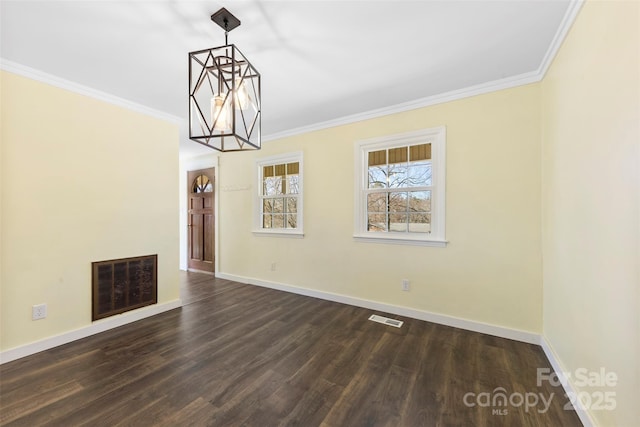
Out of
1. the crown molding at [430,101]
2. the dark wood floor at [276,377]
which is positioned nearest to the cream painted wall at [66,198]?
the dark wood floor at [276,377]

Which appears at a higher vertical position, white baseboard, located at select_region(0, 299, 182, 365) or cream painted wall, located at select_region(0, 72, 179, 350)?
cream painted wall, located at select_region(0, 72, 179, 350)

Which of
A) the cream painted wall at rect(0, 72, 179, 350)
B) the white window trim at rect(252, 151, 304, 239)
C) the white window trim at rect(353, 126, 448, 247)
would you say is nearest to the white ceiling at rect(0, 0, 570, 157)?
the cream painted wall at rect(0, 72, 179, 350)

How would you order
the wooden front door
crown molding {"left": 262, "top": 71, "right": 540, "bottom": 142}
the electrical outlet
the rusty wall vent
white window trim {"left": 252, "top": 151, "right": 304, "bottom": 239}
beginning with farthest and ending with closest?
the wooden front door
white window trim {"left": 252, "top": 151, "right": 304, "bottom": 239}
the rusty wall vent
crown molding {"left": 262, "top": 71, "right": 540, "bottom": 142}
the electrical outlet

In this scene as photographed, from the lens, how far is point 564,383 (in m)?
1.79

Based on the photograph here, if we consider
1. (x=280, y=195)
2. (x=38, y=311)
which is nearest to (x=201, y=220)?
(x=280, y=195)

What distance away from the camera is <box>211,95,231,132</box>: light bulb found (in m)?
1.41

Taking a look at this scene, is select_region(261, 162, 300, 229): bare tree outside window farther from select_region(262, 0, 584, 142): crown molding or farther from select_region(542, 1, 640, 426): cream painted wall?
select_region(542, 1, 640, 426): cream painted wall

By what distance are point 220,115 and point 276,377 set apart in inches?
73.5

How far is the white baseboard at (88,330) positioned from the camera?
215cm

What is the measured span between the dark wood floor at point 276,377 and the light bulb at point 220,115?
1.73m

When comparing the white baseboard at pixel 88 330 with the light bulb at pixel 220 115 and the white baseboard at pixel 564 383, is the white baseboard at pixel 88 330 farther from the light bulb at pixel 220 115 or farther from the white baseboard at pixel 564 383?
the white baseboard at pixel 564 383

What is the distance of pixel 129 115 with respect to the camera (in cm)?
293

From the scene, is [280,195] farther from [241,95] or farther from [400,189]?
[241,95]

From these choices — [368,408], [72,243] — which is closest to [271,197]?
[72,243]
